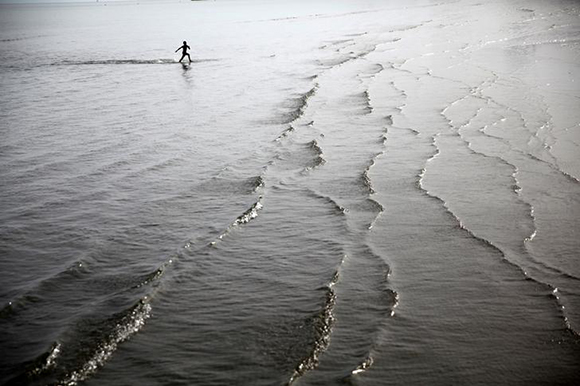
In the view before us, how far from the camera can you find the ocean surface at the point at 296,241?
15.9 feet

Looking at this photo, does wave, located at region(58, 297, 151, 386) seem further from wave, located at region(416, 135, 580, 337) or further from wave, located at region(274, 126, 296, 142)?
wave, located at region(274, 126, 296, 142)

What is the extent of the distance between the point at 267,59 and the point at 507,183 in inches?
919

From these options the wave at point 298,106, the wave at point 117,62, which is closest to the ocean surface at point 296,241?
the wave at point 298,106

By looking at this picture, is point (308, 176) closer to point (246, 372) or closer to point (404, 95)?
point (246, 372)

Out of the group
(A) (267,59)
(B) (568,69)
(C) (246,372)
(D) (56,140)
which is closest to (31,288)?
(C) (246,372)

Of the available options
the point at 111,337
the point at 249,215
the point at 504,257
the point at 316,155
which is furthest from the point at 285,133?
the point at 111,337

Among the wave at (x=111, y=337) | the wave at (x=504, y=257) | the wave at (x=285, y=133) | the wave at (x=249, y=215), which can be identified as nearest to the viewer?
the wave at (x=111, y=337)

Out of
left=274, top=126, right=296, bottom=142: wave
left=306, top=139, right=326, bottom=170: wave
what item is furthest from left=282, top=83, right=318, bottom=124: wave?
left=306, top=139, right=326, bottom=170: wave

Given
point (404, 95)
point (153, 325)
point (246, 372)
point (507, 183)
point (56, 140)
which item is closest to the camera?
point (246, 372)

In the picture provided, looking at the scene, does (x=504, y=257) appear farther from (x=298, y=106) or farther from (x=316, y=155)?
(x=298, y=106)

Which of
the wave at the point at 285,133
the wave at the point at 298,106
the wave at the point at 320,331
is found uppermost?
the wave at the point at 320,331

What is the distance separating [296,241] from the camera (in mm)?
7410

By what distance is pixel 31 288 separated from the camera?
20.4 ft

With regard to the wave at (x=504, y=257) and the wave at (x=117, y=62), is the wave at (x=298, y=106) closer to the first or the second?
the wave at (x=504, y=257)
